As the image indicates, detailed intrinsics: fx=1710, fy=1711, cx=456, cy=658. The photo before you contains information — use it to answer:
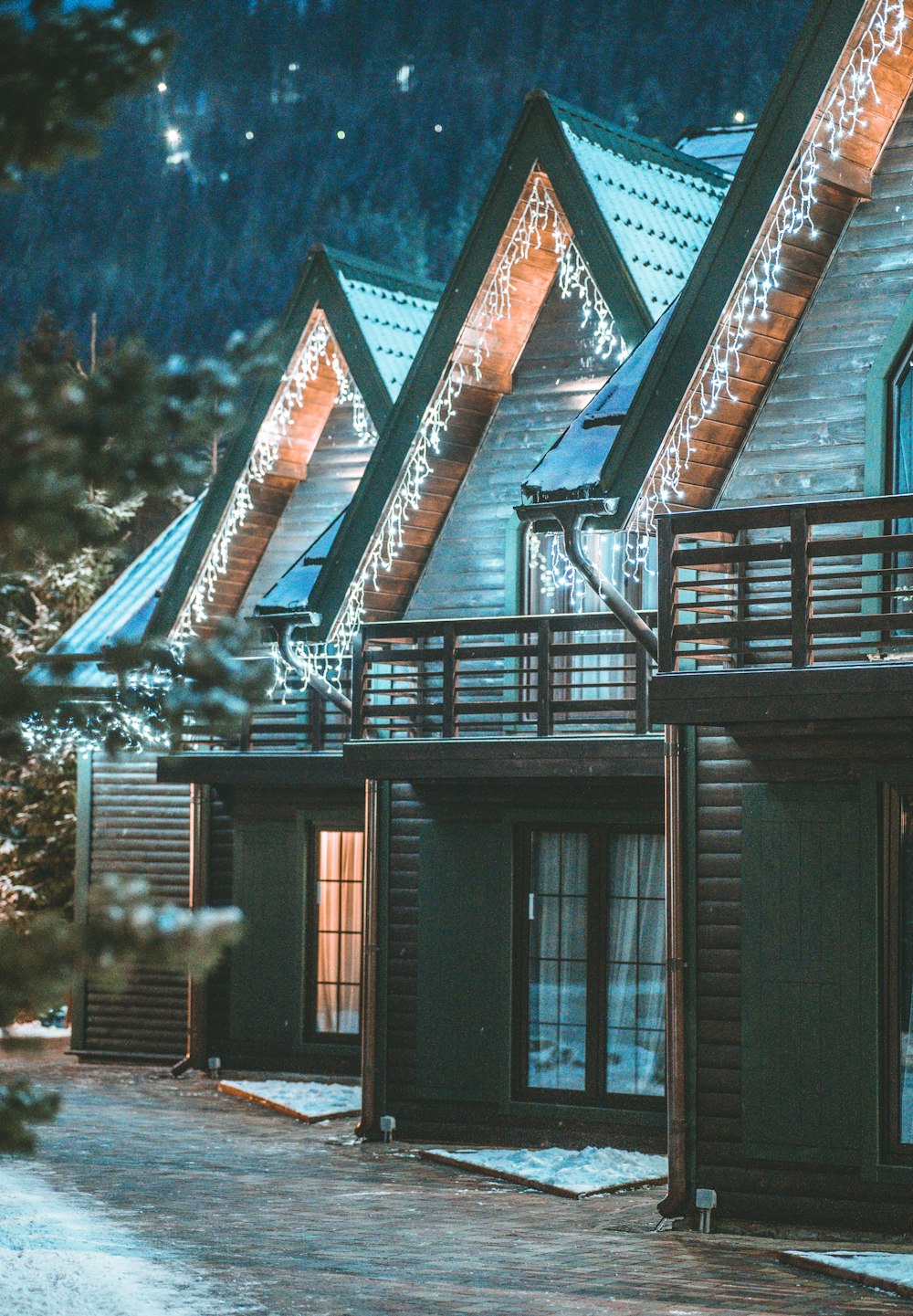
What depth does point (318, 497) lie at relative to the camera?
1922cm

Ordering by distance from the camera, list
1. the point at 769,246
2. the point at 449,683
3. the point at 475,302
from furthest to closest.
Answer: the point at 475,302 → the point at 449,683 → the point at 769,246

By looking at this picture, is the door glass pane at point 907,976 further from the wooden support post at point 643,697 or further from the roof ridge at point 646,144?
the roof ridge at point 646,144

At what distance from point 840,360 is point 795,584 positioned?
258 cm

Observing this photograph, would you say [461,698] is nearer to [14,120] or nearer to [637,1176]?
[637,1176]

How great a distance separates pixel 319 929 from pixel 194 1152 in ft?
15.0

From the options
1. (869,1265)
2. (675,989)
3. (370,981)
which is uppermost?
(675,989)

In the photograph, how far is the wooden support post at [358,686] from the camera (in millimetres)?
15336

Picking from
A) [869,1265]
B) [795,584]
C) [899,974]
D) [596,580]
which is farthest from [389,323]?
[869,1265]

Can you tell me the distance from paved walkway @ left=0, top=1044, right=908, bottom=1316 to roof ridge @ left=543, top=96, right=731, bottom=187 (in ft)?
30.2

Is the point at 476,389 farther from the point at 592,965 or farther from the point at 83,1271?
the point at 83,1271

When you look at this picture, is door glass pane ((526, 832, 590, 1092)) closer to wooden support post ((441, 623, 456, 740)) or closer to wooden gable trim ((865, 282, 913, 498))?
wooden support post ((441, 623, 456, 740))

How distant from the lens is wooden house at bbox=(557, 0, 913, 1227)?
1110 cm

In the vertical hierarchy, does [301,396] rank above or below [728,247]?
above

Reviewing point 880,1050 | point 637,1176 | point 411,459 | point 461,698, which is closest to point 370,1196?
point 637,1176
